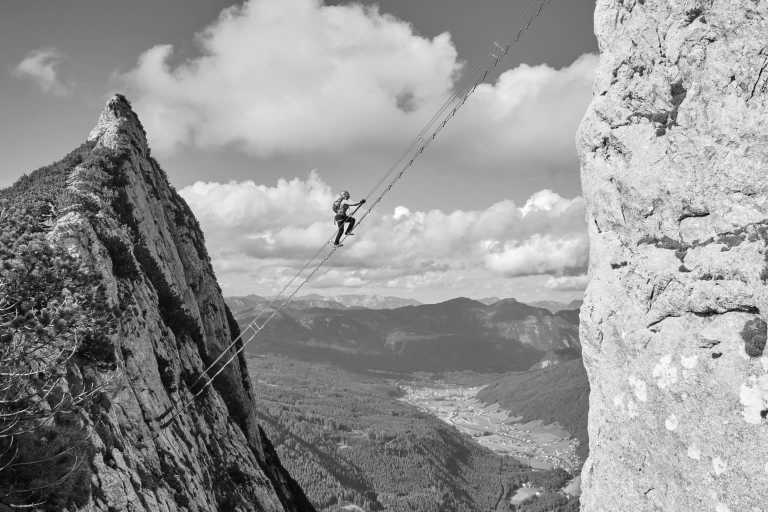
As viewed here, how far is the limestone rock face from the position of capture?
15.2 m

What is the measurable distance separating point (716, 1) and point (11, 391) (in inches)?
1107

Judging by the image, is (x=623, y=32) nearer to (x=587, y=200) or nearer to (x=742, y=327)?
(x=587, y=200)

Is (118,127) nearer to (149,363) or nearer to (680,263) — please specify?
(149,363)

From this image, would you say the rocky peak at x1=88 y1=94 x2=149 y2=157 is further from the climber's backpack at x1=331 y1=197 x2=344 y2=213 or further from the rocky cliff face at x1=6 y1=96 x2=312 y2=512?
the climber's backpack at x1=331 y1=197 x2=344 y2=213

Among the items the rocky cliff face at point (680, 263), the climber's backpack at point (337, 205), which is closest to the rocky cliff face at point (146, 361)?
the climber's backpack at point (337, 205)

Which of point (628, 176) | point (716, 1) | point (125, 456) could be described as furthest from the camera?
point (628, 176)

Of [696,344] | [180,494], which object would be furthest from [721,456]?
[180,494]

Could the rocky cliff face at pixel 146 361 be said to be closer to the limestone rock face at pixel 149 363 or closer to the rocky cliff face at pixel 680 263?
the limestone rock face at pixel 149 363

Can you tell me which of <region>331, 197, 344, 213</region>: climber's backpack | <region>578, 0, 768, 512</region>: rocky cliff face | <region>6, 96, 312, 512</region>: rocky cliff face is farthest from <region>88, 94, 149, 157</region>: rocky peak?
<region>578, 0, 768, 512</region>: rocky cliff face

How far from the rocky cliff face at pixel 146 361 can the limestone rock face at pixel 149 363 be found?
0.22ft

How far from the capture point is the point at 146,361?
65.7 ft

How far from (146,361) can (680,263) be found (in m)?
23.7

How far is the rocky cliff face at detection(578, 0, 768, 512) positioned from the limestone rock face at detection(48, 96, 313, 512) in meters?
18.5

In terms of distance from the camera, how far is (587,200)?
907 inches
